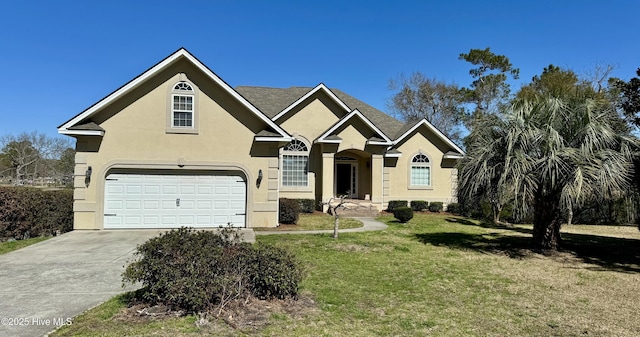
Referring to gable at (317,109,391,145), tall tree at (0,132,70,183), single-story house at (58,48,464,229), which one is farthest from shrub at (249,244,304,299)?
tall tree at (0,132,70,183)

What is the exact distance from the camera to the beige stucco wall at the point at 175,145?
13922 millimetres

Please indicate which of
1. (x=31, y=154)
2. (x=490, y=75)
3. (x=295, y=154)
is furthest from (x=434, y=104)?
(x=31, y=154)

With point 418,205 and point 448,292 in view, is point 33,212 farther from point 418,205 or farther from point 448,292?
point 418,205

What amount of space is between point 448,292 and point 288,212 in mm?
9702

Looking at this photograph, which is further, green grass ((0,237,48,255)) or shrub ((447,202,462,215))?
shrub ((447,202,462,215))

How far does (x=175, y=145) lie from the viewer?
14.4 m

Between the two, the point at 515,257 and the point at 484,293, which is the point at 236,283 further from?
the point at 515,257

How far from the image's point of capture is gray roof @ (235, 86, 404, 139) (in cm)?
2214

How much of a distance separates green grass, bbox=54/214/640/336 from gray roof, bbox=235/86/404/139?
10.9 metres

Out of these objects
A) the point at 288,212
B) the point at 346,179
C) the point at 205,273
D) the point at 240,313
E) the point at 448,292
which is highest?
the point at 346,179

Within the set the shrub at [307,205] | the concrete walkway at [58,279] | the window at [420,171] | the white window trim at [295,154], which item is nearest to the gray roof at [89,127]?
the concrete walkway at [58,279]

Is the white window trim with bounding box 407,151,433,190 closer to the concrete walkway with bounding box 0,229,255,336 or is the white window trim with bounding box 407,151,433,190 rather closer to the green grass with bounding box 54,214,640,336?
the green grass with bounding box 54,214,640,336

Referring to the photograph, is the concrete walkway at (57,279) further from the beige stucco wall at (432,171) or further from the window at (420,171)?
the window at (420,171)

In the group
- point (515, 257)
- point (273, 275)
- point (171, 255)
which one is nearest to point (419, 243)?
point (515, 257)
